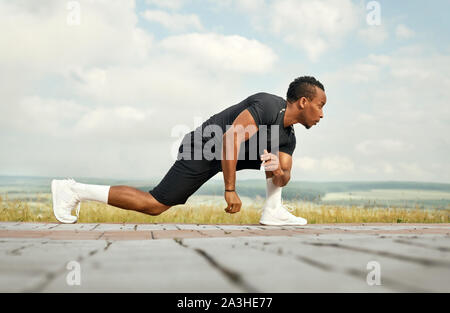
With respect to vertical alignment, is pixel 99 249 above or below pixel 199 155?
below

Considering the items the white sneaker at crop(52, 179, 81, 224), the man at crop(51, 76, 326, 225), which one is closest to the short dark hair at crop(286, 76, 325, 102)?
the man at crop(51, 76, 326, 225)

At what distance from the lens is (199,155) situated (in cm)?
383

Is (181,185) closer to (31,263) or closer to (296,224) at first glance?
(296,224)

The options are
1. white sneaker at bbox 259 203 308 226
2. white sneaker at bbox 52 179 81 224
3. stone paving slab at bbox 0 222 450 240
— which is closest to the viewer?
stone paving slab at bbox 0 222 450 240

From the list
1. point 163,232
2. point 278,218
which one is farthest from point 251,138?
point 163,232

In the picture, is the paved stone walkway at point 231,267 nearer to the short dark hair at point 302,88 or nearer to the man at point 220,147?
the man at point 220,147

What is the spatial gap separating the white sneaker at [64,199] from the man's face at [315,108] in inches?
96.4

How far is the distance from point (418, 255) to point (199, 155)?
237cm

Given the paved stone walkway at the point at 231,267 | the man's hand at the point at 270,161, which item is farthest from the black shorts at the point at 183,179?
the paved stone walkway at the point at 231,267

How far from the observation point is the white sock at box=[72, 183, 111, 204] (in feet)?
13.1

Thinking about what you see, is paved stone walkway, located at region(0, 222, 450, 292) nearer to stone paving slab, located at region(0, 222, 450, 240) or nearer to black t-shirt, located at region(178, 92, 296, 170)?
stone paving slab, located at region(0, 222, 450, 240)

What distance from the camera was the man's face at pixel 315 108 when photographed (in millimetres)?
3844

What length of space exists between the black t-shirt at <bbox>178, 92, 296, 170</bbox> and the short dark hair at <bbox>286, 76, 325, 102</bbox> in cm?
11
